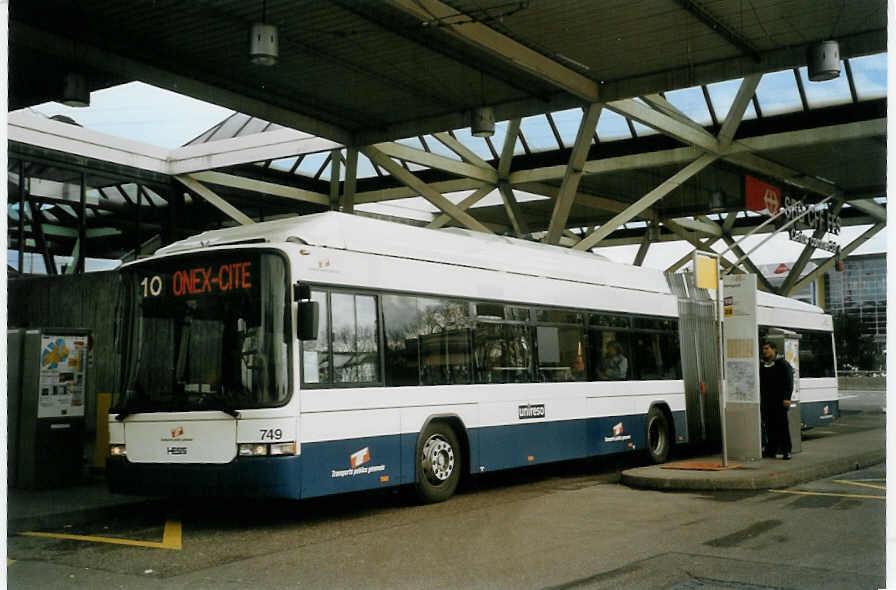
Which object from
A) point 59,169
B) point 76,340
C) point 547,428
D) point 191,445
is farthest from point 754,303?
point 59,169

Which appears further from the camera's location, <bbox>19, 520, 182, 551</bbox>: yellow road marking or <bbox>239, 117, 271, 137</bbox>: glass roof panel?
<bbox>239, 117, 271, 137</bbox>: glass roof panel

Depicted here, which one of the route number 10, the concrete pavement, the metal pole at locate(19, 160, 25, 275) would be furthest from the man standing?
the metal pole at locate(19, 160, 25, 275)

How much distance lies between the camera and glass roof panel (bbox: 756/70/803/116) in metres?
21.7

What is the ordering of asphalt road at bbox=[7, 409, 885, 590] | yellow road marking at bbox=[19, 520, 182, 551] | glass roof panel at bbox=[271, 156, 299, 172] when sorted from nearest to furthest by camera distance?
asphalt road at bbox=[7, 409, 885, 590] < yellow road marking at bbox=[19, 520, 182, 551] < glass roof panel at bbox=[271, 156, 299, 172]

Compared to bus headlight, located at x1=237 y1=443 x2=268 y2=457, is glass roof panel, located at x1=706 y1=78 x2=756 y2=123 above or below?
above

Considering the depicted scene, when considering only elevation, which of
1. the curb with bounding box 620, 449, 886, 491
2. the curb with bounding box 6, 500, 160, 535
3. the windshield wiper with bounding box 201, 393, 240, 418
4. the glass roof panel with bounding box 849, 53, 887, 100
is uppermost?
the glass roof panel with bounding box 849, 53, 887, 100

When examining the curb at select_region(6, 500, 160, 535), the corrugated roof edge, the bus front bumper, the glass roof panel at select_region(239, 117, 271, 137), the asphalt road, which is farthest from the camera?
the glass roof panel at select_region(239, 117, 271, 137)

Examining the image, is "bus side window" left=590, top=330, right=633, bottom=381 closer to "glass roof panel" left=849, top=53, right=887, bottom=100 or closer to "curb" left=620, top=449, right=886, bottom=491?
"curb" left=620, top=449, right=886, bottom=491

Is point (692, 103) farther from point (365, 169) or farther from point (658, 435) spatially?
point (365, 169)

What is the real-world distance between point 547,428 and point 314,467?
445cm

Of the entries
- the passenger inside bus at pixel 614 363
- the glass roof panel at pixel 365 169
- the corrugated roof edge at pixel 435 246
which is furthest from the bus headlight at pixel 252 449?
the glass roof panel at pixel 365 169

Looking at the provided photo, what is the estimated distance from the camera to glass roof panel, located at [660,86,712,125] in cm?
2200

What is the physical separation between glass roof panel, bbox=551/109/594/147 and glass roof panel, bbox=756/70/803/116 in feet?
13.5

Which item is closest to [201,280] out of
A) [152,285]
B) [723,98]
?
[152,285]
